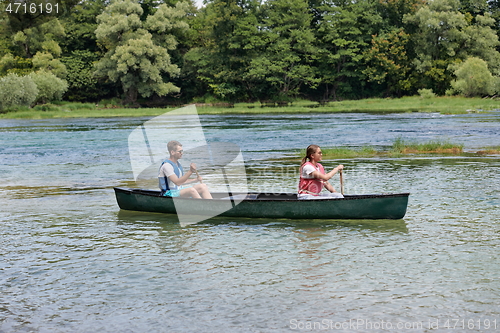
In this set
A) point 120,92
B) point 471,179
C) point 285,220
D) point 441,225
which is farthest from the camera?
point 120,92

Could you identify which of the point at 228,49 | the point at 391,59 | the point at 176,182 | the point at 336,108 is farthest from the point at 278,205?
the point at 228,49

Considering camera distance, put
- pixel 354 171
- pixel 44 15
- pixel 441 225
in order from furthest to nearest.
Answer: pixel 44 15 < pixel 354 171 < pixel 441 225

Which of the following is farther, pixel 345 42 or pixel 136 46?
pixel 345 42

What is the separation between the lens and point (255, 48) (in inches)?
2721

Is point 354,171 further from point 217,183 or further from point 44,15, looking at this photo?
point 44,15

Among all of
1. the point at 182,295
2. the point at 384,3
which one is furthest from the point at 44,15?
the point at 182,295

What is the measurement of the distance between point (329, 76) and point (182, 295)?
62.0m

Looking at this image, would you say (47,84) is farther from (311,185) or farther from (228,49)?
(311,185)

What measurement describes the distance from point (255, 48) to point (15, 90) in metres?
28.1

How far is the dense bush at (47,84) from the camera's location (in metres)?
54.8

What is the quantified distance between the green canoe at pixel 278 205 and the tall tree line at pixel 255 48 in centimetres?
4919

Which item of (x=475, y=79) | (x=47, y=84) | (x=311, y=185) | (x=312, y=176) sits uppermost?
(x=47, y=84)

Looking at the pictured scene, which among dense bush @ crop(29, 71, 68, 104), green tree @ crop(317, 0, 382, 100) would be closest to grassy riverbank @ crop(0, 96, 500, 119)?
dense bush @ crop(29, 71, 68, 104)

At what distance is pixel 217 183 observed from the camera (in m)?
16.5
